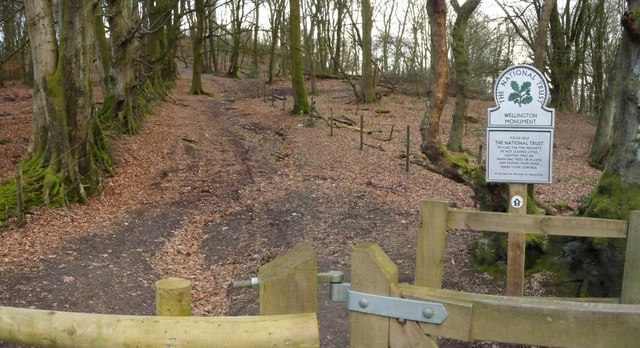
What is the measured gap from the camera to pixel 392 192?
1220 cm

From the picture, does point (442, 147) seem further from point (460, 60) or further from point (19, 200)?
point (460, 60)

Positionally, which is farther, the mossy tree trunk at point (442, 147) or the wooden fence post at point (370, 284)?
the mossy tree trunk at point (442, 147)

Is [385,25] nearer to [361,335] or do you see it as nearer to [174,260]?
[174,260]

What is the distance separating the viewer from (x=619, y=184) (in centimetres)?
561

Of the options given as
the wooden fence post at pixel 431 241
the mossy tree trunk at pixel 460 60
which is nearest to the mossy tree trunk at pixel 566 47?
the mossy tree trunk at pixel 460 60

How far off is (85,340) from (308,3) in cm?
3888

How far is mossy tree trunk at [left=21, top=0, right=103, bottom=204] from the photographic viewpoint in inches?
428

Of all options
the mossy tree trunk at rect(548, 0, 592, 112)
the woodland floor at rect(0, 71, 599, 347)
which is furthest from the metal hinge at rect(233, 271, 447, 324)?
the mossy tree trunk at rect(548, 0, 592, 112)

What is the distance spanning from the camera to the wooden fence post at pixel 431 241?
14.1 ft

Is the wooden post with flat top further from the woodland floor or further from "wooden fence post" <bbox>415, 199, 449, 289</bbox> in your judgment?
"wooden fence post" <bbox>415, 199, 449, 289</bbox>

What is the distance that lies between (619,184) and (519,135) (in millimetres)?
1503

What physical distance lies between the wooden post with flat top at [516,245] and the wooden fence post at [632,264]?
859 mm

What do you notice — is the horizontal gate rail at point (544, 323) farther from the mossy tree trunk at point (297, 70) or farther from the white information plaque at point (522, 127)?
the mossy tree trunk at point (297, 70)

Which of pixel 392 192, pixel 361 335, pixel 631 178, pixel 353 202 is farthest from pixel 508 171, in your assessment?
pixel 392 192
